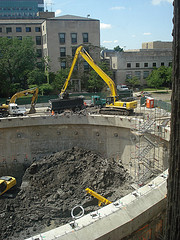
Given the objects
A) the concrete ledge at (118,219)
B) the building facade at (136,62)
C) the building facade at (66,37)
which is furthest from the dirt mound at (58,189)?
the building facade at (136,62)

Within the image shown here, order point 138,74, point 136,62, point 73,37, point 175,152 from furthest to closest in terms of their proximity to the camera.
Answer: point 138,74
point 136,62
point 73,37
point 175,152

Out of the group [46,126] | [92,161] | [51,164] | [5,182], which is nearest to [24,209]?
[5,182]

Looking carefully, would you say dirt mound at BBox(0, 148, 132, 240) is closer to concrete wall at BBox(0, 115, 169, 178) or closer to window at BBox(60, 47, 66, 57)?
concrete wall at BBox(0, 115, 169, 178)

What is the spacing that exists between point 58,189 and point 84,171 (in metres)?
3.19

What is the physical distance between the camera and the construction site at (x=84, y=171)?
884 centimetres

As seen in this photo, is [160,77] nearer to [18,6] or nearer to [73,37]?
[73,37]

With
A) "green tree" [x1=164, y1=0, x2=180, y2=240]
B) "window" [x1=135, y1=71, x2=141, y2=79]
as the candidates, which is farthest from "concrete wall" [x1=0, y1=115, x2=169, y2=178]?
"window" [x1=135, y1=71, x2=141, y2=79]

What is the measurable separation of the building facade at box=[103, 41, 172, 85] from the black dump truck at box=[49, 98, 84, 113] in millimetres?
27160

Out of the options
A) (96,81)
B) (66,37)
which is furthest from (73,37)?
(96,81)

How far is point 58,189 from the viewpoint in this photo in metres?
22.4

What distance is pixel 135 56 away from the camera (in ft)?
189

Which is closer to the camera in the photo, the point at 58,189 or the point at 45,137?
the point at 58,189

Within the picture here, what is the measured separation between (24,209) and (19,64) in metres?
36.2

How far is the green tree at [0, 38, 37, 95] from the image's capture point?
49125 mm
